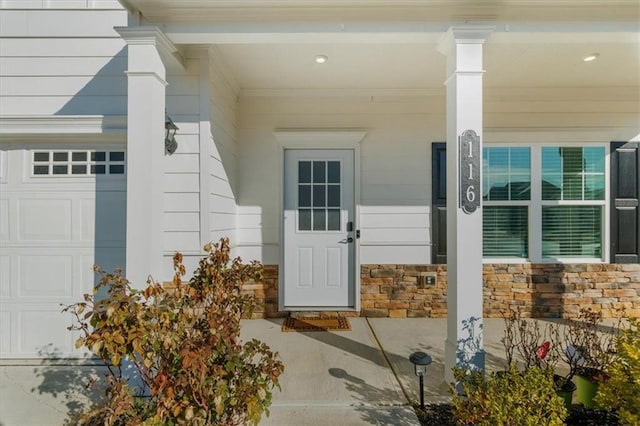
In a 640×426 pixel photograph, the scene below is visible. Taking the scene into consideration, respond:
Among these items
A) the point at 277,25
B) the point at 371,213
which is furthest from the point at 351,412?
the point at 277,25

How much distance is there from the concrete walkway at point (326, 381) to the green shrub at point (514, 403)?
0.48 metres

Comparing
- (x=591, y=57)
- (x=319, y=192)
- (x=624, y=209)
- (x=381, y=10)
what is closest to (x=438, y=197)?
(x=319, y=192)

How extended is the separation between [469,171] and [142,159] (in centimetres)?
236

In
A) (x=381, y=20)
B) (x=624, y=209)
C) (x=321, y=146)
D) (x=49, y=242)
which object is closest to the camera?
(x=381, y=20)

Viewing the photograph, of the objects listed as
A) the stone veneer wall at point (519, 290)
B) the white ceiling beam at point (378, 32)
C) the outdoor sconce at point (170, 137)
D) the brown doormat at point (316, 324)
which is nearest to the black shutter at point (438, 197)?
the stone veneer wall at point (519, 290)

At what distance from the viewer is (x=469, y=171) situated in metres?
2.47

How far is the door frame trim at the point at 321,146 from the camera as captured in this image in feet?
13.7

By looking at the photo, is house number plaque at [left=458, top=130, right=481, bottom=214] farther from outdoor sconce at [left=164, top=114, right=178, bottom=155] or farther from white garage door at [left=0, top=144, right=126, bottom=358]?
white garage door at [left=0, top=144, right=126, bottom=358]

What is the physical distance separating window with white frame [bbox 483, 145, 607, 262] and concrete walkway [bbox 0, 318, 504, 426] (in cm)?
126

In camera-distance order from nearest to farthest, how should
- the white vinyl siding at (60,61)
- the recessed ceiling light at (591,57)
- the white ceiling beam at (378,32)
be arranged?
the white ceiling beam at (378,32)
the white vinyl siding at (60,61)
the recessed ceiling light at (591,57)

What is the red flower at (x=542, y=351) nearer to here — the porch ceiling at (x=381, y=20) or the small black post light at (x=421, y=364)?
the small black post light at (x=421, y=364)

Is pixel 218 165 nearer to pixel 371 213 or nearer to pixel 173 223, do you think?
pixel 173 223

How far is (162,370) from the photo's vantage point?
1.68m

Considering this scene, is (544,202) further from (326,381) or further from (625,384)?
(326,381)
